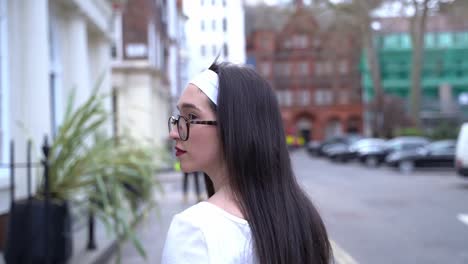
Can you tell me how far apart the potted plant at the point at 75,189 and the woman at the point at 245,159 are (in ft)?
14.2

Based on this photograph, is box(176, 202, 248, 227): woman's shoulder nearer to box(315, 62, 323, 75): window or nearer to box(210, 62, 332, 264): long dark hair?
box(210, 62, 332, 264): long dark hair

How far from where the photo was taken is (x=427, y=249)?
26.2 ft

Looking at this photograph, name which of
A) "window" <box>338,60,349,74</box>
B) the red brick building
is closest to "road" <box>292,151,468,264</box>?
the red brick building

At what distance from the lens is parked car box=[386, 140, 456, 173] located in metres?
25.1

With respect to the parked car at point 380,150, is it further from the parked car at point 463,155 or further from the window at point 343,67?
the window at point 343,67

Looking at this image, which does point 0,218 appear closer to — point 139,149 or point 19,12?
point 139,149

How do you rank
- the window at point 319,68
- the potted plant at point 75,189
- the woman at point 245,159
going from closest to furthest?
the woman at point 245,159 → the potted plant at point 75,189 → the window at point 319,68

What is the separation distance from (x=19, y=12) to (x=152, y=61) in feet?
61.8

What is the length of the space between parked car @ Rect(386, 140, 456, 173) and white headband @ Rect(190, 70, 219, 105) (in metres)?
25.4

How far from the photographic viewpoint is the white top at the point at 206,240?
4.41ft

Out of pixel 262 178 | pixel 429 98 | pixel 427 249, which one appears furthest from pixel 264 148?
pixel 429 98

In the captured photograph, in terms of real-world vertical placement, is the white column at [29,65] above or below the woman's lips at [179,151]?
above

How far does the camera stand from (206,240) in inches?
53.2

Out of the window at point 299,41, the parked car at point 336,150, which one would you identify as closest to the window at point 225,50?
the parked car at point 336,150
